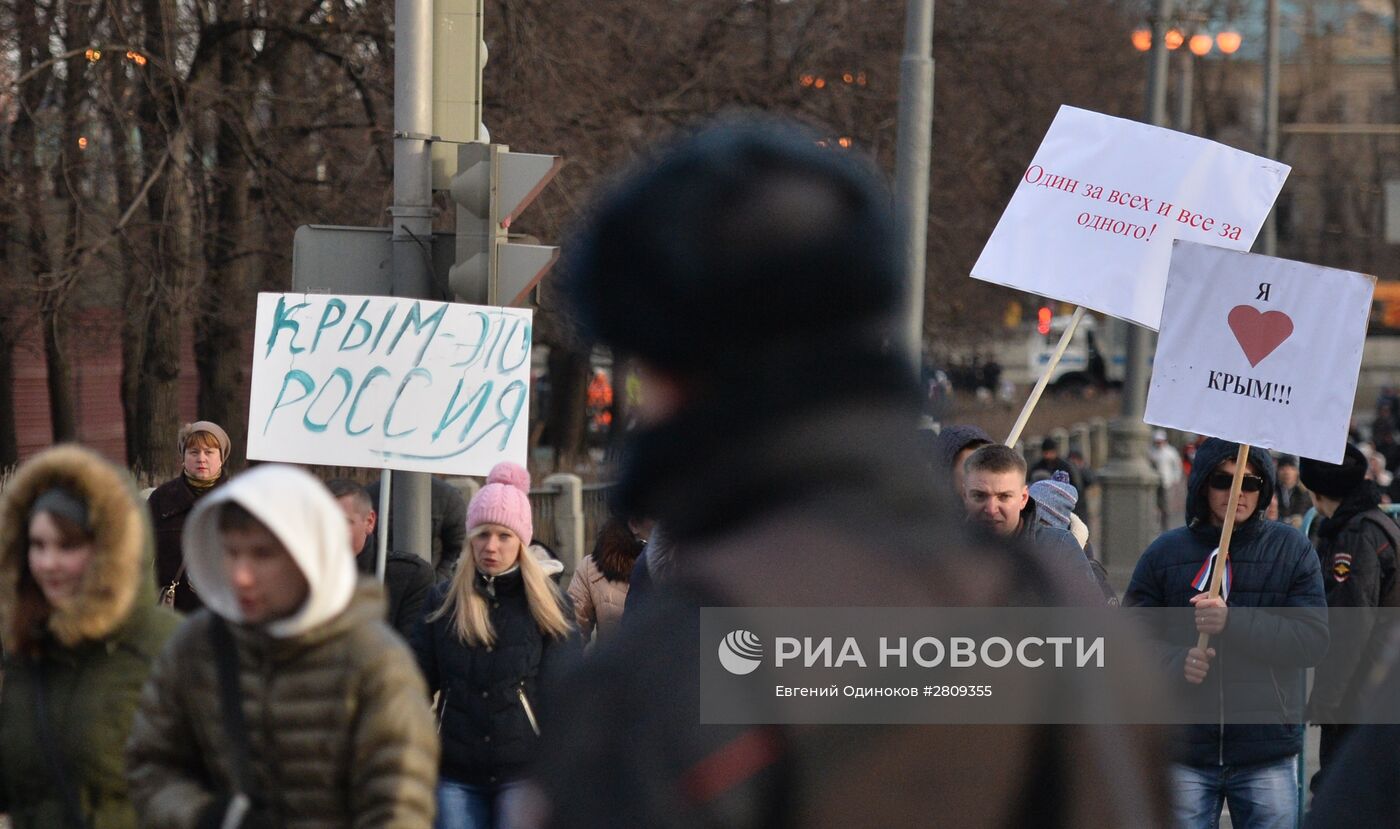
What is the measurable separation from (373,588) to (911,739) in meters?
1.95

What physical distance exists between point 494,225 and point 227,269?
Result: 30.3 ft

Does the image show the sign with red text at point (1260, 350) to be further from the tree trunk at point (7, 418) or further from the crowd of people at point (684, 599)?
the tree trunk at point (7, 418)

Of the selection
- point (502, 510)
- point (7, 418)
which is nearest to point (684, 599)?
point (502, 510)

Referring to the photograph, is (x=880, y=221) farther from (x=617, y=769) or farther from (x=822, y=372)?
(x=617, y=769)

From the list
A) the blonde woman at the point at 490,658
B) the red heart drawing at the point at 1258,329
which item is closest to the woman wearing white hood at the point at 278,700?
the blonde woman at the point at 490,658

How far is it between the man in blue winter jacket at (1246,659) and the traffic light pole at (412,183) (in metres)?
3.02

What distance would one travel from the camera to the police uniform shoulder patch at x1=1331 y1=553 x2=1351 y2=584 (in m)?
6.76

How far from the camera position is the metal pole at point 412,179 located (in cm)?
750

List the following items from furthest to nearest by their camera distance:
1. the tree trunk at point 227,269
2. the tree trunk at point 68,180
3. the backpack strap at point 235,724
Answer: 1. the tree trunk at point 227,269
2. the tree trunk at point 68,180
3. the backpack strap at point 235,724

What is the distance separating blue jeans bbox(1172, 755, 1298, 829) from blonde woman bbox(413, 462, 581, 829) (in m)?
1.87

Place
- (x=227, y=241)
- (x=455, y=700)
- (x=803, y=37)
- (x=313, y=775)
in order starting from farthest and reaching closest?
(x=803, y=37) → (x=227, y=241) → (x=455, y=700) → (x=313, y=775)

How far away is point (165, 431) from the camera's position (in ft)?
52.8

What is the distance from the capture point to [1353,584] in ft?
22.0

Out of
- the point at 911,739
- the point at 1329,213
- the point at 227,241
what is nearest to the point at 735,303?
the point at 911,739
